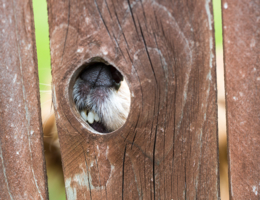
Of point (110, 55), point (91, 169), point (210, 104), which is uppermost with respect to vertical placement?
point (110, 55)

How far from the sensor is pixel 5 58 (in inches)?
34.0

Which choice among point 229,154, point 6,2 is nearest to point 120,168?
point 229,154

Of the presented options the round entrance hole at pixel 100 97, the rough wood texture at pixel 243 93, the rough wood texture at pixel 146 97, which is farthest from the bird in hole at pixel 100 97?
the rough wood texture at pixel 243 93

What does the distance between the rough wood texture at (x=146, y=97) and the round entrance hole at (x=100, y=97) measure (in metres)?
0.13

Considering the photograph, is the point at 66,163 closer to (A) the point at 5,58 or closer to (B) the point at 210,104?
(A) the point at 5,58

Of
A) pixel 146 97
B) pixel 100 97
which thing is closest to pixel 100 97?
pixel 100 97

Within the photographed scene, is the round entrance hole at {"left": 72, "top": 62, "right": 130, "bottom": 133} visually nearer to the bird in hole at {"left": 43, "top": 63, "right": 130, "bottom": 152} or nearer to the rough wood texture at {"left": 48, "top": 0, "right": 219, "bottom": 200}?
the bird in hole at {"left": 43, "top": 63, "right": 130, "bottom": 152}

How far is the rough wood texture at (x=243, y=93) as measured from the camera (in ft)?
2.35

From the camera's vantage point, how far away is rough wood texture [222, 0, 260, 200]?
718mm

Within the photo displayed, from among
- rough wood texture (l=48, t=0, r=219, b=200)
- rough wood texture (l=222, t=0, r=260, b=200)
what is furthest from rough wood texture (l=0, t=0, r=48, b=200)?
rough wood texture (l=222, t=0, r=260, b=200)

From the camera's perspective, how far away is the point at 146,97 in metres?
0.79

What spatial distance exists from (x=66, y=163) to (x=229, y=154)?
574 mm

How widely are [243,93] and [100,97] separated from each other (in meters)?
0.56

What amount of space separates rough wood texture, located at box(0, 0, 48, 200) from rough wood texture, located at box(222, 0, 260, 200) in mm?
656
